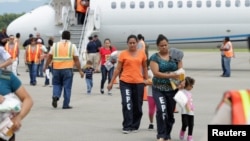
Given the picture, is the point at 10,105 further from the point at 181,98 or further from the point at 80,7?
the point at 80,7

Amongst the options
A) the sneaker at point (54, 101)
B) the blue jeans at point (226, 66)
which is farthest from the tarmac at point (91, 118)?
the blue jeans at point (226, 66)

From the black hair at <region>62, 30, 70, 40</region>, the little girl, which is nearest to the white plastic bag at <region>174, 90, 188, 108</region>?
the little girl

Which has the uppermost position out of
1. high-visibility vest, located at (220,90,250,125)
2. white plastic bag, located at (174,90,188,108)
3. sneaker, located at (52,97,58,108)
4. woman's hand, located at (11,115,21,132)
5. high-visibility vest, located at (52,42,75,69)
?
high-visibility vest, located at (220,90,250,125)

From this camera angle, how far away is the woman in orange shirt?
969cm

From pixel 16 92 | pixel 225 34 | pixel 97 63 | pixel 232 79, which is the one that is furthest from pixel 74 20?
pixel 16 92

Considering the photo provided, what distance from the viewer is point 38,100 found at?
47.3 feet

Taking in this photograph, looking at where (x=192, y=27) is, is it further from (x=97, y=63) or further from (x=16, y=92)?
(x=16, y=92)

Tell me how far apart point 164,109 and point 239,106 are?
6.56m

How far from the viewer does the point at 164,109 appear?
8523mm

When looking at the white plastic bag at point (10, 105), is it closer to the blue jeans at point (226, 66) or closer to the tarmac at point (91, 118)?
the tarmac at point (91, 118)

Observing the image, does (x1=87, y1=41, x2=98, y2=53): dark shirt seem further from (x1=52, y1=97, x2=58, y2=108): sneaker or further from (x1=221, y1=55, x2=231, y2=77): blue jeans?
(x1=52, y1=97, x2=58, y2=108): sneaker

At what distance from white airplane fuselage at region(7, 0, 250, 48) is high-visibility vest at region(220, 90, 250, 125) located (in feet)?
72.2

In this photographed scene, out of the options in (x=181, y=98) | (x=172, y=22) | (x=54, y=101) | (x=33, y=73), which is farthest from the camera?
(x=172, y=22)

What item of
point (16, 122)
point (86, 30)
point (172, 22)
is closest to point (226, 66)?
point (172, 22)
